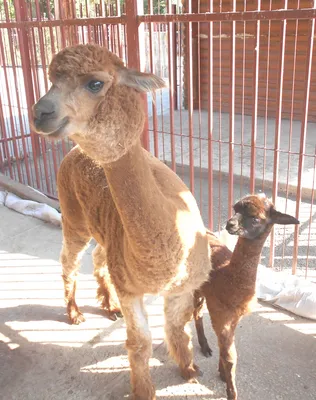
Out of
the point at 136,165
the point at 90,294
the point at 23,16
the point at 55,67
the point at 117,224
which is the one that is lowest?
the point at 90,294

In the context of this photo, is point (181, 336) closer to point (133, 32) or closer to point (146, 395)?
point (146, 395)

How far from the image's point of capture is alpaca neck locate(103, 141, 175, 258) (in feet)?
6.05

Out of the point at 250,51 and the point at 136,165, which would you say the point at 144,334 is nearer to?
the point at 136,165

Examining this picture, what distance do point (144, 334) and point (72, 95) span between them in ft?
4.51

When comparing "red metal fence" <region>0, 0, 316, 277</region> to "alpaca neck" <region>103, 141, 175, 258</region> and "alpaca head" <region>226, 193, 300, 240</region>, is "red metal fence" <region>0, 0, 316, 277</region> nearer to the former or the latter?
"alpaca neck" <region>103, 141, 175, 258</region>

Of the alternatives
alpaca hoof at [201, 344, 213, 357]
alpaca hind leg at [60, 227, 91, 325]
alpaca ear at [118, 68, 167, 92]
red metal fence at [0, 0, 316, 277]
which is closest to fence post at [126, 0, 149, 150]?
red metal fence at [0, 0, 316, 277]

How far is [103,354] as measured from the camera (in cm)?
289

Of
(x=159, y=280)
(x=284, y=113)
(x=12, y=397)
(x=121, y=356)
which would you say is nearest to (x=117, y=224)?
(x=159, y=280)

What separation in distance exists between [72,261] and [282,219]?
5.35 ft

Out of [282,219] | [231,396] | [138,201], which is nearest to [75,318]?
[231,396]

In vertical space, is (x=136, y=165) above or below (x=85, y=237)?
above

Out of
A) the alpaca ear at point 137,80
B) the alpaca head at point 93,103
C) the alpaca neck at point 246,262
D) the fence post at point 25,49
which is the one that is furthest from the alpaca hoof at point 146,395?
the fence post at point 25,49

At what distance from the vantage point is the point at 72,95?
66.0 inches

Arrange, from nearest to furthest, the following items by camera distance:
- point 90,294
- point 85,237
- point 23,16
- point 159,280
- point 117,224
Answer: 1. point 159,280
2. point 117,224
3. point 85,237
4. point 90,294
5. point 23,16
